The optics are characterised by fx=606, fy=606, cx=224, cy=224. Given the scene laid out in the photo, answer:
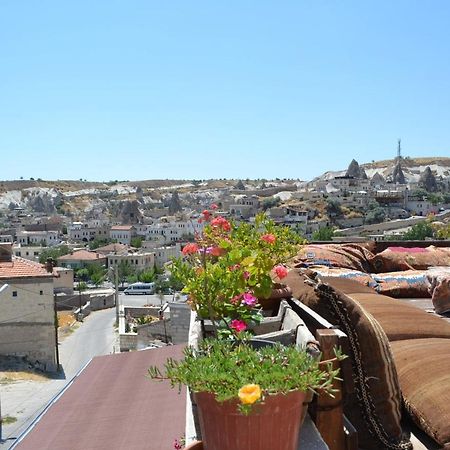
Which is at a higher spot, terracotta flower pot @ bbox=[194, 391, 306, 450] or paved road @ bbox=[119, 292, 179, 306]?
terracotta flower pot @ bbox=[194, 391, 306, 450]

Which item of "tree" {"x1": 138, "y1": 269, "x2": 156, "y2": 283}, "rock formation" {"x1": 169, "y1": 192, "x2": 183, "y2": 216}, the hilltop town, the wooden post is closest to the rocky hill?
the hilltop town

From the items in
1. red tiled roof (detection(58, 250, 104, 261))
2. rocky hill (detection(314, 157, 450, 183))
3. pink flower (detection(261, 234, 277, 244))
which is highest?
rocky hill (detection(314, 157, 450, 183))

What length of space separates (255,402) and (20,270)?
18.1 meters

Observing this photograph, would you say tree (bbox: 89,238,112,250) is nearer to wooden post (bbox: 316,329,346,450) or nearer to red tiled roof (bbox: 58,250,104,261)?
red tiled roof (bbox: 58,250,104,261)

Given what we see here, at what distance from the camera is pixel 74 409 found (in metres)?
4.96

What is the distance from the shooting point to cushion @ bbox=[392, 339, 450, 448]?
8.20ft

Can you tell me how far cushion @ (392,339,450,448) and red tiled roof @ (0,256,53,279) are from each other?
1672 centimetres

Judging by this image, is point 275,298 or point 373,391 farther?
point 275,298

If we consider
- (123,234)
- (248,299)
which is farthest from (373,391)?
(123,234)

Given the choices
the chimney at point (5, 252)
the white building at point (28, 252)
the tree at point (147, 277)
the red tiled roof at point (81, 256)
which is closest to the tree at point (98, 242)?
the white building at point (28, 252)

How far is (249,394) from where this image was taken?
162 centimetres

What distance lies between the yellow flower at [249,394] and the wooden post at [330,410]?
2.51 feet

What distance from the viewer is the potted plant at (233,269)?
9.50 ft

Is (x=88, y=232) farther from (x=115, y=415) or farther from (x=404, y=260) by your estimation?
(x=115, y=415)
